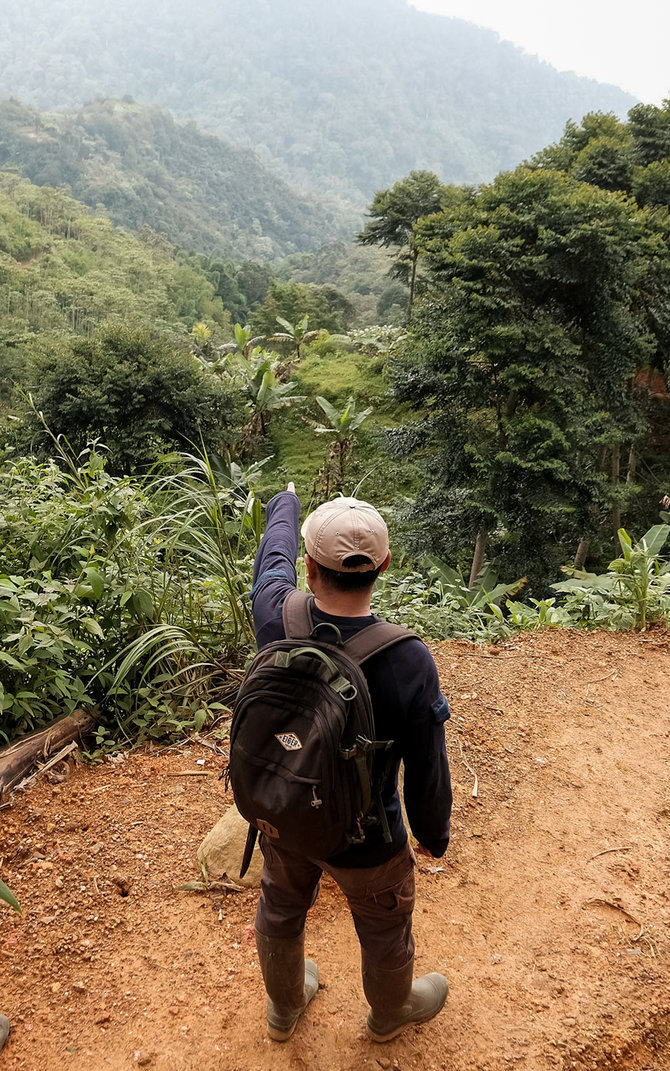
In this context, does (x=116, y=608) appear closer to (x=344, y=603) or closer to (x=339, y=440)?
(x=344, y=603)

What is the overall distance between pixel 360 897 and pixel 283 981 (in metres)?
0.39

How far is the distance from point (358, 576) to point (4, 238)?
153 ft

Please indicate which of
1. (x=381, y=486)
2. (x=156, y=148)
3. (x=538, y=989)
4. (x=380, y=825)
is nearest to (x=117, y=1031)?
(x=380, y=825)

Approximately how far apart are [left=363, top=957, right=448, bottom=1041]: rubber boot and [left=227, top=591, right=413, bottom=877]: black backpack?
0.52m

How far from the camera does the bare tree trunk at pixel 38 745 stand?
93.7 inches

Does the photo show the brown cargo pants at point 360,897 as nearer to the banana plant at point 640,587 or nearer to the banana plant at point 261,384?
the banana plant at point 640,587

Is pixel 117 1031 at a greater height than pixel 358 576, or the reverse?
pixel 358 576

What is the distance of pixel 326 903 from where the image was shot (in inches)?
86.9

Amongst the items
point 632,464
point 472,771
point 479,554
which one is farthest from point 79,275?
point 472,771

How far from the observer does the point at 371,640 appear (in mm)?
1341

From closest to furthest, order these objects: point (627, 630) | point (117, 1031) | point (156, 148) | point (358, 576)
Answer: point (358, 576) → point (117, 1031) → point (627, 630) → point (156, 148)

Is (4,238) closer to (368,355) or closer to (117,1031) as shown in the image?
(368,355)

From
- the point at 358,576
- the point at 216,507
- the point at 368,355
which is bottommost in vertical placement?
the point at 368,355

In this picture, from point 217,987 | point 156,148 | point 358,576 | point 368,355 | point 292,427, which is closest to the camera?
point 358,576
